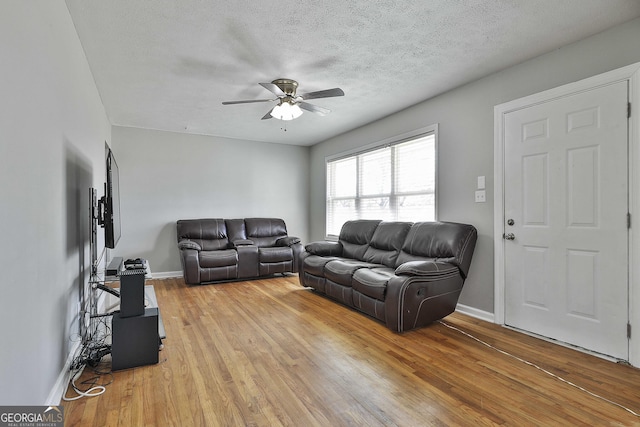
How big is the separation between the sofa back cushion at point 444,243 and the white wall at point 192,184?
11.8 ft

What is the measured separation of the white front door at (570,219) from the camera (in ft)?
7.97

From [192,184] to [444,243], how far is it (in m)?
4.55

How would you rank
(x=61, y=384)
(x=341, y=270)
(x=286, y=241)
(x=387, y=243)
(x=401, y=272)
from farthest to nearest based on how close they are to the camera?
(x=286, y=241), (x=387, y=243), (x=341, y=270), (x=401, y=272), (x=61, y=384)

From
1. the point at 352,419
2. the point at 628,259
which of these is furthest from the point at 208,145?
the point at 628,259

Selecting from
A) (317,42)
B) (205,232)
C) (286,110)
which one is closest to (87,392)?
(286,110)

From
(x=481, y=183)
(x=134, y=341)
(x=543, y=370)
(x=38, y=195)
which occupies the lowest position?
(x=543, y=370)

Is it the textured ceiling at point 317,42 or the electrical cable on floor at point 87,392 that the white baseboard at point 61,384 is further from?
the textured ceiling at point 317,42

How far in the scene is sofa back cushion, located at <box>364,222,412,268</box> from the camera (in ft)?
12.9

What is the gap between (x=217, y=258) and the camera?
5.02 metres

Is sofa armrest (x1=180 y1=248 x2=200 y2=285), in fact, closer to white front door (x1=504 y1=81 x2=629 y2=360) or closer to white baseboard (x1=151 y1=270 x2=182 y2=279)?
white baseboard (x1=151 y1=270 x2=182 y2=279)

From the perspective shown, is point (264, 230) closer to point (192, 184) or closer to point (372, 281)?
point (192, 184)

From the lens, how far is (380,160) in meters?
4.96

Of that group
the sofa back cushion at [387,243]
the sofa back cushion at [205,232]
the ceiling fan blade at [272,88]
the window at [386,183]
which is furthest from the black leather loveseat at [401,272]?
the ceiling fan blade at [272,88]

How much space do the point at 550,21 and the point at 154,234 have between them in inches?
232
